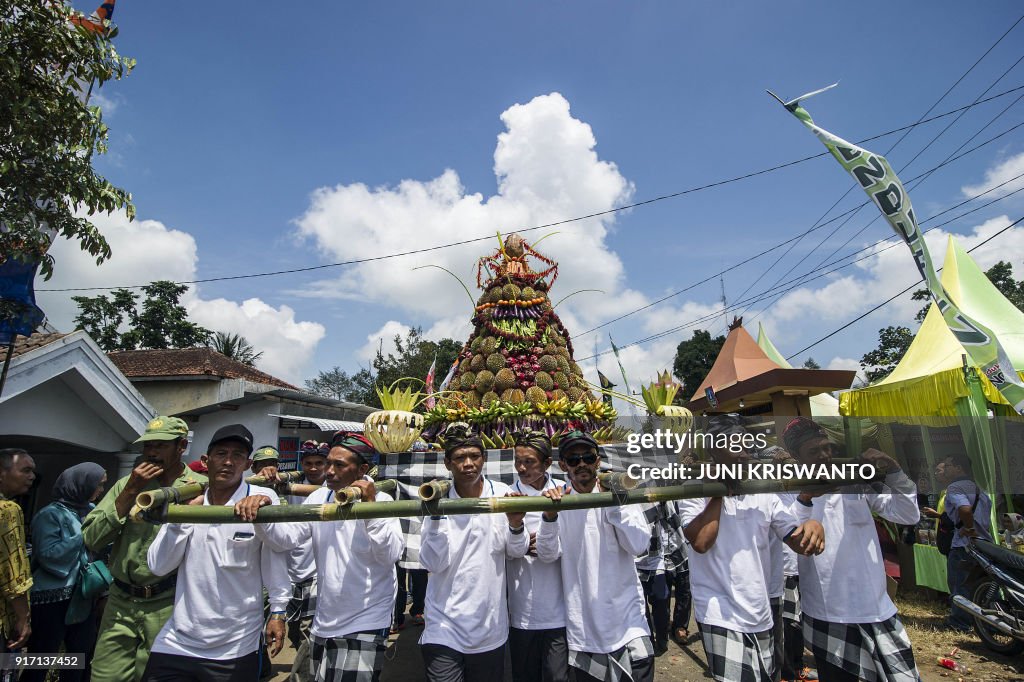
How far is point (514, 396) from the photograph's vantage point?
5742 millimetres

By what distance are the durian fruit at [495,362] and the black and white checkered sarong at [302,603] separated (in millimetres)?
2771

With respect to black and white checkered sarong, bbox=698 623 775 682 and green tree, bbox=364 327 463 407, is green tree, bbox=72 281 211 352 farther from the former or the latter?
black and white checkered sarong, bbox=698 623 775 682

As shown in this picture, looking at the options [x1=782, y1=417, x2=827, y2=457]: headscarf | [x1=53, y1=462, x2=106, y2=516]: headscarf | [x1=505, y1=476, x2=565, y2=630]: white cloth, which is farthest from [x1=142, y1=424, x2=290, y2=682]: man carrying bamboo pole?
[x1=782, y1=417, x2=827, y2=457]: headscarf

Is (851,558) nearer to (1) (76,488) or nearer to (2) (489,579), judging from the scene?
(2) (489,579)

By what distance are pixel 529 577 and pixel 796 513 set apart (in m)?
1.52

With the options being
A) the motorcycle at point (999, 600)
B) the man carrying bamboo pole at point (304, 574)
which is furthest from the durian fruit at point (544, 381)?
the motorcycle at point (999, 600)

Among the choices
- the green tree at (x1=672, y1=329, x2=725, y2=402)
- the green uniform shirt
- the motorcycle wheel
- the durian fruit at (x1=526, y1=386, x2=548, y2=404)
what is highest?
the green tree at (x1=672, y1=329, x2=725, y2=402)

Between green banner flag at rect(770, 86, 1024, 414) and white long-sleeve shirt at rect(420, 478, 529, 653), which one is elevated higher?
green banner flag at rect(770, 86, 1024, 414)

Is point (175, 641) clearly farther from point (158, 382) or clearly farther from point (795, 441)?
point (158, 382)

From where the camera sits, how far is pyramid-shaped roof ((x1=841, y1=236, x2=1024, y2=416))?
6.72 metres

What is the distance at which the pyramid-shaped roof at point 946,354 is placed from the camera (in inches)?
265

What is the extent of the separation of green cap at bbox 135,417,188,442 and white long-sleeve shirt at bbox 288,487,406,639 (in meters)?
0.82

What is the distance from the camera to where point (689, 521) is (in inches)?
117

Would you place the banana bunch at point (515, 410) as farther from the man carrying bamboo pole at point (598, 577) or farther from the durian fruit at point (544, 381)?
the man carrying bamboo pole at point (598, 577)
